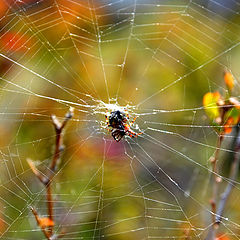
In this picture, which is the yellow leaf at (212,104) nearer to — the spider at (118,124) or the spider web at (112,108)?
the spider web at (112,108)

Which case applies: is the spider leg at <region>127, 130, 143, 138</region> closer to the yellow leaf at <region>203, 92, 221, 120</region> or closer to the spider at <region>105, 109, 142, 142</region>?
the spider at <region>105, 109, 142, 142</region>

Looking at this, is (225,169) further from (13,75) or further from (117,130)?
(13,75)

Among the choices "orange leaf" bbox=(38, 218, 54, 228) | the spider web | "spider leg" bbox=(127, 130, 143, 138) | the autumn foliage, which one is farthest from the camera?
"spider leg" bbox=(127, 130, 143, 138)

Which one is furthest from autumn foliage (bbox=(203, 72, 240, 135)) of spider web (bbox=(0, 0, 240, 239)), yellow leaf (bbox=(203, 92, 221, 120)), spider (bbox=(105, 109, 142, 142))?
spider (bbox=(105, 109, 142, 142))

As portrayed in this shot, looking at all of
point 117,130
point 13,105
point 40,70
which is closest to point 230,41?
point 117,130

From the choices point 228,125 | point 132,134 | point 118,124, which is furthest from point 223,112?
point 132,134
